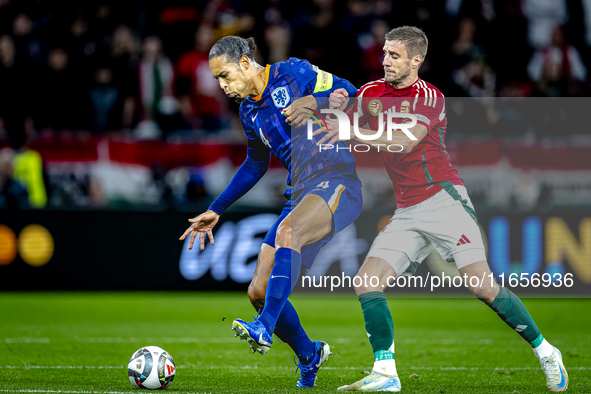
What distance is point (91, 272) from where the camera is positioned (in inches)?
416

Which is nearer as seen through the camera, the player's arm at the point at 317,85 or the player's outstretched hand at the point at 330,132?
the player's outstretched hand at the point at 330,132

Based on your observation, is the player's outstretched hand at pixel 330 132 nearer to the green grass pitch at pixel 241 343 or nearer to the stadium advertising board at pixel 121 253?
the green grass pitch at pixel 241 343

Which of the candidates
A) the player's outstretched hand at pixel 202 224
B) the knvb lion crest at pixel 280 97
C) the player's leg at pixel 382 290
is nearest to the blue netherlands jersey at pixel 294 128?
the knvb lion crest at pixel 280 97

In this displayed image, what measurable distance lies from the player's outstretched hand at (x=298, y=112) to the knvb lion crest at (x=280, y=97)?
6.4 inches

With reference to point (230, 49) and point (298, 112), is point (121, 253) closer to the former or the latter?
point (230, 49)

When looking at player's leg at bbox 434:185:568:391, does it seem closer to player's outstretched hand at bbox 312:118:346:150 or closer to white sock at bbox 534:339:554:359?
white sock at bbox 534:339:554:359

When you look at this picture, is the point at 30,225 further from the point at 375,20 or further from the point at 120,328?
the point at 375,20

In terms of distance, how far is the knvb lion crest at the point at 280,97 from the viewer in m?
5.16

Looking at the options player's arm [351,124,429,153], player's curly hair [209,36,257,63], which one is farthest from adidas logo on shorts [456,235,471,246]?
player's curly hair [209,36,257,63]

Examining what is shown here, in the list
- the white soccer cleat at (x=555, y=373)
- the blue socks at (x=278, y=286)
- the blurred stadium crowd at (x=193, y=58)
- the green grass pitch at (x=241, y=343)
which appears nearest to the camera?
the blue socks at (x=278, y=286)

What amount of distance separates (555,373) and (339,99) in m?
2.22

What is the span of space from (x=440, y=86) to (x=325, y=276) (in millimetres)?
3552

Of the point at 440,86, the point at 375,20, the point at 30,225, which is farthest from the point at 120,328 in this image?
the point at 375,20

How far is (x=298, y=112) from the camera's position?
16.2 feet
